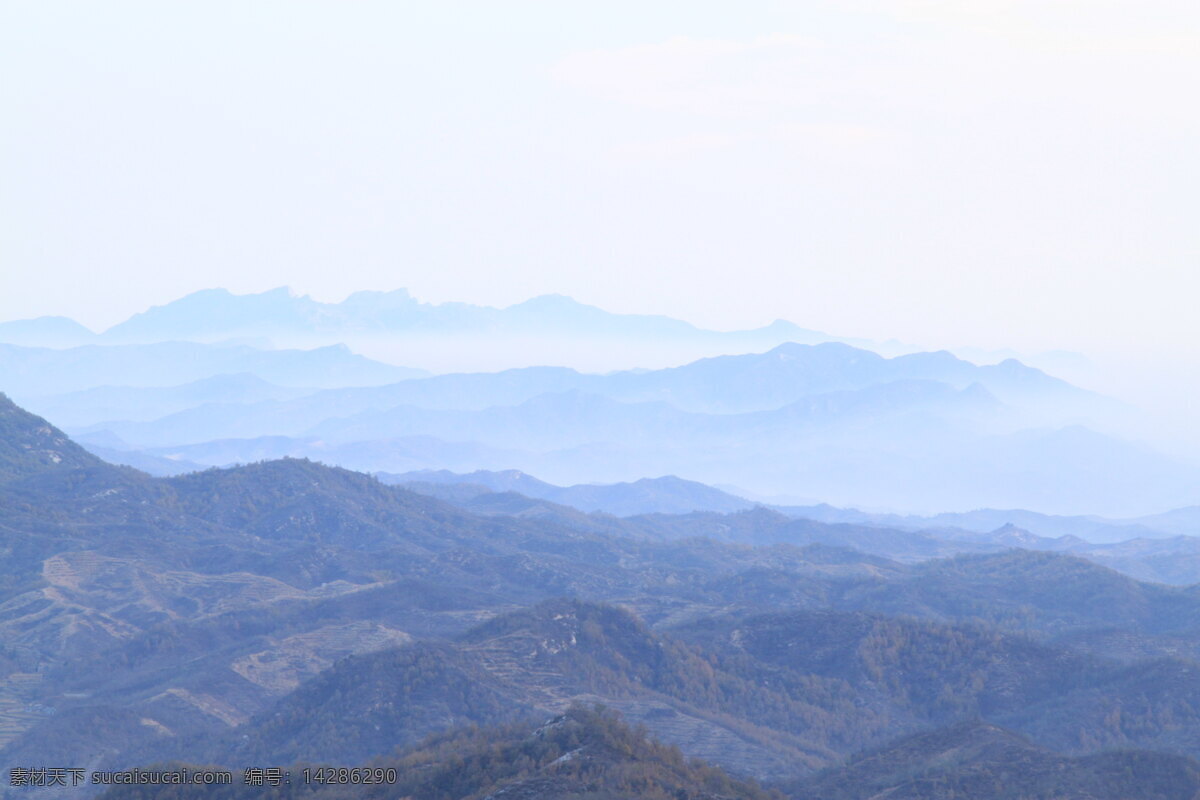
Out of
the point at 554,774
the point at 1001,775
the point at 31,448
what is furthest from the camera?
the point at 31,448

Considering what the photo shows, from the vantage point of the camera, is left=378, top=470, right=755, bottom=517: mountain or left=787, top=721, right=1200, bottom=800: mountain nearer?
left=787, top=721, right=1200, bottom=800: mountain

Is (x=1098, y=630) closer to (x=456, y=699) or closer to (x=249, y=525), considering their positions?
(x=456, y=699)

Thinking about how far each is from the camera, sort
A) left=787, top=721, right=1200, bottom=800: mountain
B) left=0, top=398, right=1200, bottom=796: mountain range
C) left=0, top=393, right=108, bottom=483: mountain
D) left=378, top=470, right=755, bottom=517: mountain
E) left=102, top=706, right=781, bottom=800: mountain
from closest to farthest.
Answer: left=102, top=706, right=781, bottom=800: mountain, left=787, top=721, right=1200, bottom=800: mountain, left=0, top=398, right=1200, bottom=796: mountain range, left=0, top=393, right=108, bottom=483: mountain, left=378, top=470, right=755, bottom=517: mountain

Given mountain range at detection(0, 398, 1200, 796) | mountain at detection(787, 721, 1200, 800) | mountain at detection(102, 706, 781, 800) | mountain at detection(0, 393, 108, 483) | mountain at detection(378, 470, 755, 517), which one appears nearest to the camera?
mountain at detection(102, 706, 781, 800)

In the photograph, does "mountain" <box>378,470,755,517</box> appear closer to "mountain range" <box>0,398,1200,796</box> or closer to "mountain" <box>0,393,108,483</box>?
"mountain range" <box>0,398,1200,796</box>

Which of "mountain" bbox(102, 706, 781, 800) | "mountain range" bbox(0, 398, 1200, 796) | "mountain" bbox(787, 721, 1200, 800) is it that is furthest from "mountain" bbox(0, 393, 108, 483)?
"mountain" bbox(787, 721, 1200, 800)

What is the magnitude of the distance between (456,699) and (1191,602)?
4685 centimetres

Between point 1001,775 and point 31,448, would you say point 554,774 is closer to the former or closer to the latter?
point 1001,775

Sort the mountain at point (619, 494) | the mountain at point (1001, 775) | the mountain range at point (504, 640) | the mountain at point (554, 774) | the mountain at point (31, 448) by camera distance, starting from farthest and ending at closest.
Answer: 1. the mountain at point (619, 494)
2. the mountain at point (31, 448)
3. the mountain range at point (504, 640)
4. the mountain at point (1001, 775)
5. the mountain at point (554, 774)

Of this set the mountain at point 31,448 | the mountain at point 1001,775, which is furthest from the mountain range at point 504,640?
the mountain at point 31,448

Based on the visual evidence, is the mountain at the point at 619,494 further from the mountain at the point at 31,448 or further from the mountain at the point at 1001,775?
the mountain at the point at 1001,775

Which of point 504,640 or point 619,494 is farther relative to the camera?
point 619,494

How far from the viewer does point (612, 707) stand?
48.1 metres

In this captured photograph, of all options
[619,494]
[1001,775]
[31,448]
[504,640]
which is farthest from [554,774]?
[619,494]
